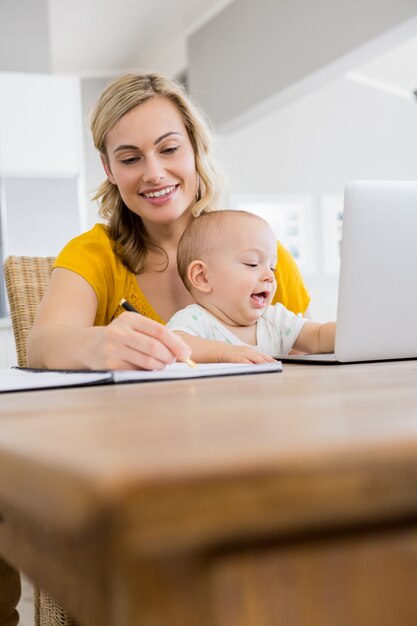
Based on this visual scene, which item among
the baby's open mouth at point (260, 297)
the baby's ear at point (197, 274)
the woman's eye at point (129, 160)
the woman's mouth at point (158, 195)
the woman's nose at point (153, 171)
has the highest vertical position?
the woman's eye at point (129, 160)

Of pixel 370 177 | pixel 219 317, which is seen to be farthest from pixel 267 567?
pixel 370 177

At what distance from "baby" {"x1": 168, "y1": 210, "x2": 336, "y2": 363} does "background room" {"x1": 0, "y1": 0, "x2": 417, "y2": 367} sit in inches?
17.2

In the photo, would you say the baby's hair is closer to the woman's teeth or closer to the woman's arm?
the woman's teeth

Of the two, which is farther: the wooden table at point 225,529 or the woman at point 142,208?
the woman at point 142,208

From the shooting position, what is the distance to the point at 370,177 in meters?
8.46

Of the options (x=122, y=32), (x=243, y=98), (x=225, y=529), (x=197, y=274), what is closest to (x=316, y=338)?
(x=197, y=274)

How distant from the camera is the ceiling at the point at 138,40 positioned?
6.31 m

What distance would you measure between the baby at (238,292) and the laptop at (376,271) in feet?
1.10

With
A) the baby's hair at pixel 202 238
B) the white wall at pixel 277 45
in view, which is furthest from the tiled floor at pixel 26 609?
the white wall at pixel 277 45

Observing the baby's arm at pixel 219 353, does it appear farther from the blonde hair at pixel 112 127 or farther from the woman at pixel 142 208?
the blonde hair at pixel 112 127

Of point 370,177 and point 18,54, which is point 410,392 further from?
point 370,177

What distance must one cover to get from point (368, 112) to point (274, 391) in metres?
8.40

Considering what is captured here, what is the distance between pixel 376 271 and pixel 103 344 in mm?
357

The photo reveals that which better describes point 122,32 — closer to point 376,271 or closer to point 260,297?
point 260,297
